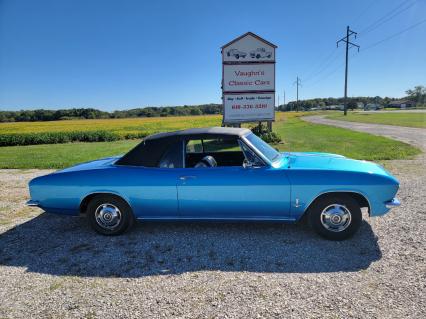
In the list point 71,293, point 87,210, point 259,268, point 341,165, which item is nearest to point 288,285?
point 259,268

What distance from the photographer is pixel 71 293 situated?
2.79 m

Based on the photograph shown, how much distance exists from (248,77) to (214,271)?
10.7 meters

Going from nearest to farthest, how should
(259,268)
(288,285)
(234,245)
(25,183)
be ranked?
1. (288,285)
2. (259,268)
3. (234,245)
4. (25,183)

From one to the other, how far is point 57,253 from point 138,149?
168cm

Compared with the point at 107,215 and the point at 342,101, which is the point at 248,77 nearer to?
the point at 107,215

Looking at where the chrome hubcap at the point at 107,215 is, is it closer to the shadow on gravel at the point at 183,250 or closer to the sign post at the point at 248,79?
the shadow on gravel at the point at 183,250

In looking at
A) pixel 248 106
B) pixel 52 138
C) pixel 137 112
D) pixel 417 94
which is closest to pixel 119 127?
pixel 52 138

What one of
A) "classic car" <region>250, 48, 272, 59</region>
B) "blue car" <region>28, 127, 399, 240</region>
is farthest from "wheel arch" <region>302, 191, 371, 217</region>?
"classic car" <region>250, 48, 272, 59</region>

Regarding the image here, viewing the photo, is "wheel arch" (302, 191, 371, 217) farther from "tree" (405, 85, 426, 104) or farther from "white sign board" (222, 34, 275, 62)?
"tree" (405, 85, 426, 104)

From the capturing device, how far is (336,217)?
A: 141 inches

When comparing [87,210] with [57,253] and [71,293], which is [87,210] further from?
[71,293]

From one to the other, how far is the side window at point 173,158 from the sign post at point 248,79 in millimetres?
9126

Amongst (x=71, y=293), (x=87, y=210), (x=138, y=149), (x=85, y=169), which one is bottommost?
(x=71, y=293)

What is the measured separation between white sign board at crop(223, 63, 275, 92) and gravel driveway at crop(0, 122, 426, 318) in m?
9.13
